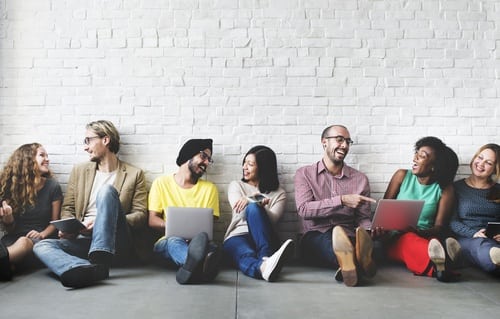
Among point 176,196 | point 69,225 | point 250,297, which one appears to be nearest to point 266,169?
point 176,196

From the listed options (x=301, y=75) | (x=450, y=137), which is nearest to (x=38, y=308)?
(x=301, y=75)

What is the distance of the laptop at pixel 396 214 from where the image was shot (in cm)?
355

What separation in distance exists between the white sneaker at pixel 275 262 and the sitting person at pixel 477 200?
1.46 metres

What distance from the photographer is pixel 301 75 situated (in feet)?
14.5

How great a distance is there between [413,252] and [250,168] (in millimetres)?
1397

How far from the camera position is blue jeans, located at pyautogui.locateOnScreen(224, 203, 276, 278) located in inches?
136

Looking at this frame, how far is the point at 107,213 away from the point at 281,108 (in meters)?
1.80

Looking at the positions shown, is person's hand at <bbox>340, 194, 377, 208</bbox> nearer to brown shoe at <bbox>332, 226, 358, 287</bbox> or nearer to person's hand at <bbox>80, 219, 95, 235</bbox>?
brown shoe at <bbox>332, 226, 358, 287</bbox>

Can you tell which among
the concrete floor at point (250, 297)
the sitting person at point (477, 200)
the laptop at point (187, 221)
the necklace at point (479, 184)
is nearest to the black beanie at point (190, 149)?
the laptop at point (187, 221)

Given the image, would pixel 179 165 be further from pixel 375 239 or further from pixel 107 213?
pixel 375 239

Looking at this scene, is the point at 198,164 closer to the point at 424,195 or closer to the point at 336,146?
the point at 336,146

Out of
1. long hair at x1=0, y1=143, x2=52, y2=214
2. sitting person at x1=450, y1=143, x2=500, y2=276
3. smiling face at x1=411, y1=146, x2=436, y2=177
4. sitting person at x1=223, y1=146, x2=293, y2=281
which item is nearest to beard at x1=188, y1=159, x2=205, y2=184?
sitting person at x1=223, y1=146, x2=293, y2=281

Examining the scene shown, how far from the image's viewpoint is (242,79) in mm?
Result: 4418

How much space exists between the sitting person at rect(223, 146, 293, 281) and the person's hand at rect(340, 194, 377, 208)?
56cm
